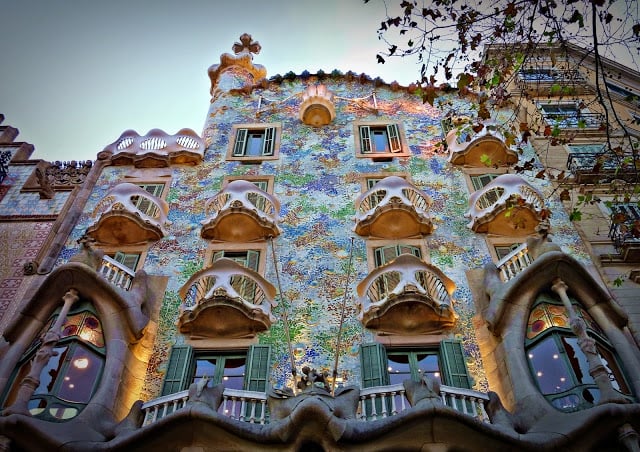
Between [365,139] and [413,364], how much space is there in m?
10.2

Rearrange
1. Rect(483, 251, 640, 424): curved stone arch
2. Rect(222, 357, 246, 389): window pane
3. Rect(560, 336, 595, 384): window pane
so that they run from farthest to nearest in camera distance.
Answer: Rect(222, 357, 246, 389): window pane
Rect(483, 251, 640, 424): curved stone arch
Rect(560, 336, 595, 384): window pane

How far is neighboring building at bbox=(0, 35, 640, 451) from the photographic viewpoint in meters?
11.5

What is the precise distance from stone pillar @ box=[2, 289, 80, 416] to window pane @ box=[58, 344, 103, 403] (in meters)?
0.51

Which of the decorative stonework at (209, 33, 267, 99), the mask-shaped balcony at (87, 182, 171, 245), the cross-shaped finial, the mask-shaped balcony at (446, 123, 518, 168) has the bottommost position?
the mask-shaped balcony at (87, 182, 171, 245)

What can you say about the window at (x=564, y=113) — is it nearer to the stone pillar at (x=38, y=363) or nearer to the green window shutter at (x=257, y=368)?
the green window shutter at (x=257, y=368)

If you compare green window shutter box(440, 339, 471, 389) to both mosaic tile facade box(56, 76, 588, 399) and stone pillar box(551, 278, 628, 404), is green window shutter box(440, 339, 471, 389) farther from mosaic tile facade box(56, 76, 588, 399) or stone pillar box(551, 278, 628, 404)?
stone pillar box(551, 278, 628, 404)

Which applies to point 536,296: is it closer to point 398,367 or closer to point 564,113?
point 398,367

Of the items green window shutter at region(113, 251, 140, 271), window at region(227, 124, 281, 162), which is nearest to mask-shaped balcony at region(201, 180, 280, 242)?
green window shutter at region(113, 251, 140, 271)

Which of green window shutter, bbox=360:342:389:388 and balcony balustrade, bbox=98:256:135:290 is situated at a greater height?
balcony balustrade, bbox=98:256:135:290

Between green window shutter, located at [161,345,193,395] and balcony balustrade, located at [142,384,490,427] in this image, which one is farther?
green window shutter, located at [161,345,193,395]

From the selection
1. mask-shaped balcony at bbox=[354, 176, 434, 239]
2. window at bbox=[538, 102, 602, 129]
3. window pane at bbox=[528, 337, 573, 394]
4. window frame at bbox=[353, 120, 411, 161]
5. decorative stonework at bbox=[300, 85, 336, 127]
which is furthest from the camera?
decorative stonework at bbox=[300, 85, 336, 127]

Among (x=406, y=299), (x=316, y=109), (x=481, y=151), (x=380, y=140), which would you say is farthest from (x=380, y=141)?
(x=406, y=299)

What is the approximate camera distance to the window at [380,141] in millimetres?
21562

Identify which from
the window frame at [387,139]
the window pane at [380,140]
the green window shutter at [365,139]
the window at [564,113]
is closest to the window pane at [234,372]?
the window frame at [387,139]
